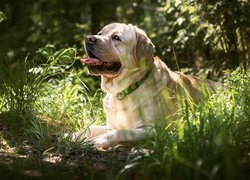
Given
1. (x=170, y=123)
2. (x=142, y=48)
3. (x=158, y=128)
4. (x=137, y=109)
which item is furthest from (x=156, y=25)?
(x=158, y=128)

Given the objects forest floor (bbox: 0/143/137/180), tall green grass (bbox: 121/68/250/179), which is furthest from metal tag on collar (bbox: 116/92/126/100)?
tall green grass (bbox: 121/68/250/179)

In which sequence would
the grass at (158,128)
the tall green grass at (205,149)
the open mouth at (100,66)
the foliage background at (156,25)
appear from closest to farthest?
the tall green grass at (205,149), the grass at (158,128), the open mouth at (100,66), the foliage background at (156,25)

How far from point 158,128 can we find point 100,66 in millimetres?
1346

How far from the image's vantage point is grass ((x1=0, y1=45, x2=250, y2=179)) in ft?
10.1

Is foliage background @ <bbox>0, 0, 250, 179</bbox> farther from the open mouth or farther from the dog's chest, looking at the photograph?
the open mouth

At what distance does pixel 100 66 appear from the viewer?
5105 mm

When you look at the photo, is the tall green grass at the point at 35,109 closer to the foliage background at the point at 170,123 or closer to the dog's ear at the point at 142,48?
the foliage background at the point at 170,123

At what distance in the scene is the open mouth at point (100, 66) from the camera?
200 inches

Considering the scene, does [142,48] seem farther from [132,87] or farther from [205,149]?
[205,149]

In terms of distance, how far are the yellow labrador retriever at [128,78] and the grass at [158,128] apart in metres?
0.34

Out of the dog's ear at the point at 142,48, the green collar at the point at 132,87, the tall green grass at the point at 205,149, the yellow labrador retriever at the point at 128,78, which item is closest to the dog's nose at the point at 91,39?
the yellow labrador retriever at the point at 128,78

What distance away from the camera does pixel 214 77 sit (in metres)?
6.84

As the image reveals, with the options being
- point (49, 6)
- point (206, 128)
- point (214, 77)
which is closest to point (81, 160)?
point (206, 128)

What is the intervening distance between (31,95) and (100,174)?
211 cm
